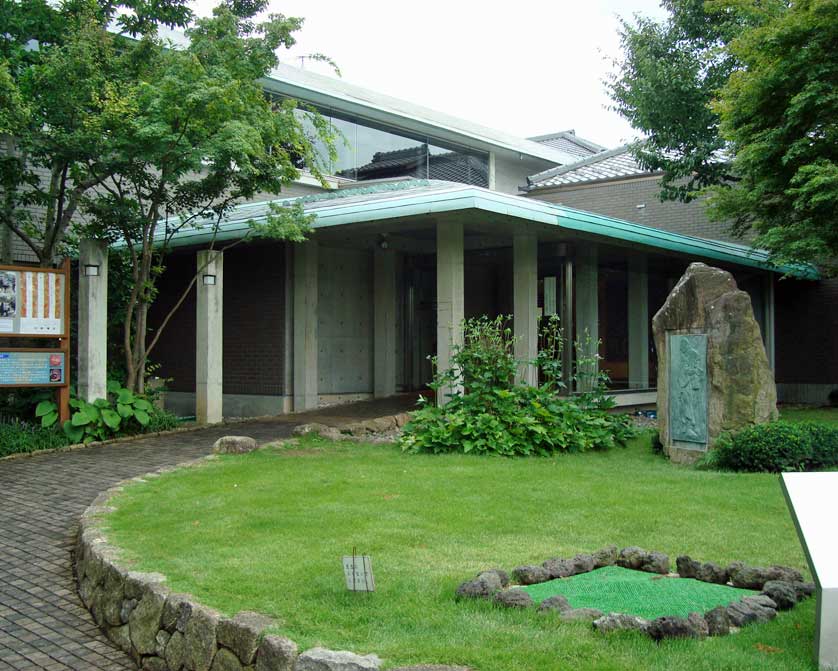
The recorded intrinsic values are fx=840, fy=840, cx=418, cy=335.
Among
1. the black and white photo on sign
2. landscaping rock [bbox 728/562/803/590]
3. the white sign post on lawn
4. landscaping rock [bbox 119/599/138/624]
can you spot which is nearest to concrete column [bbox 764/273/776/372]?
landscaping rock [bbox 728/562/803/590]

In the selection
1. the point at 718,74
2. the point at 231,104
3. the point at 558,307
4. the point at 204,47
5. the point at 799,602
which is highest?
the point at 718,74

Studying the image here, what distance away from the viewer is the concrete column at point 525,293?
1434cm

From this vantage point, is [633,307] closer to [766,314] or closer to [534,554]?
[766,314]

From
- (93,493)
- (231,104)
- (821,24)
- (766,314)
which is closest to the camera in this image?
(93,493)

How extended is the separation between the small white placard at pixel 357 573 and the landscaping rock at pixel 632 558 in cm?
189

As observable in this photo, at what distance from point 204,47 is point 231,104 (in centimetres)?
123

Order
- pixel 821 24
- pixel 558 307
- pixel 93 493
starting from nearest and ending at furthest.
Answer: pixel 93 493 < pixel 821 24 < pixel 558 307

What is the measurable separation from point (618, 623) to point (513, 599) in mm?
615

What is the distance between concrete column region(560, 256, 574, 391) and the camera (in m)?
15.5

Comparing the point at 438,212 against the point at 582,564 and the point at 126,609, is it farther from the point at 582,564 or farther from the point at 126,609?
the point at 126,609

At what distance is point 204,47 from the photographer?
1185 cm

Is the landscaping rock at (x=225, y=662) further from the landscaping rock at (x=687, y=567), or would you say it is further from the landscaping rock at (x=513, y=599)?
the landscaping rock at (x=687, y=567)

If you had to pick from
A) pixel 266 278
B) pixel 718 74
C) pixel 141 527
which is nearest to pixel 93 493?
pixel 141 527

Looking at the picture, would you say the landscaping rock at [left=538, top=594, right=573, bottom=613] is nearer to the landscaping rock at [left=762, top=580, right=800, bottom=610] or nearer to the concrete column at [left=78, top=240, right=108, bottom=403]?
the landscaping rock at [left=762, top=580, right=800, bottom=610]
